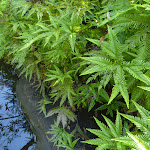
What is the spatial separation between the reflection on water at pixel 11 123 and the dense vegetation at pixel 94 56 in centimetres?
50

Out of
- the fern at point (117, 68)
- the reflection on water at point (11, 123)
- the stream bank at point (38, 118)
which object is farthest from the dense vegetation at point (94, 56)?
the reflection on water at point (11, 123)

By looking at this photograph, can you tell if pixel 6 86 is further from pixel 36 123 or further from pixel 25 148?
pixel 25 148

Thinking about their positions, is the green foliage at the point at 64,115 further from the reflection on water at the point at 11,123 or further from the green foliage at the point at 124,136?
the green foliage at the point at 124,136

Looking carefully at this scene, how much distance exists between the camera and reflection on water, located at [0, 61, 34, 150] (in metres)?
2.31

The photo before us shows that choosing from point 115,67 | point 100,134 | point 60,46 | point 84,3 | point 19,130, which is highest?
point 84,3

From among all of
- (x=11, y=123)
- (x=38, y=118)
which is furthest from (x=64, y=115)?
(x=11, y=123)

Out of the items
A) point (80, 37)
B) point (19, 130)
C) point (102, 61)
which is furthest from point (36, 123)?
point (102, 61)

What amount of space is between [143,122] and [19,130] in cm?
209

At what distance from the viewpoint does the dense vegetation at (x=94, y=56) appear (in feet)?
3.39

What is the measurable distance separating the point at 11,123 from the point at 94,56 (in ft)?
6.41

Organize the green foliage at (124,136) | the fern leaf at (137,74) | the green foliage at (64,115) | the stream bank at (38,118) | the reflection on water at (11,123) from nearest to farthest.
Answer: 1. the green foliage at (124,136)
2. the fern leaf at (137,74)
3. the green foliage at (64,115)
4. the stream bank at (38,118)
5. the reflection on water at (11,123)

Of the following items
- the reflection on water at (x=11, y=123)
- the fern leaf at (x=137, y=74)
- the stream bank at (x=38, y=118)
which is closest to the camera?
the fern leaf at (x=137, y=74)

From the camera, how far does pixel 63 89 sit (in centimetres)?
190

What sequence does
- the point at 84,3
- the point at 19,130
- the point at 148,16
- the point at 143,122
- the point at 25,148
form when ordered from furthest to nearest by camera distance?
the point at 19,130 → the point at 25,148 → the point at 84,3 → the point at 148,16 → the point at 143,122
